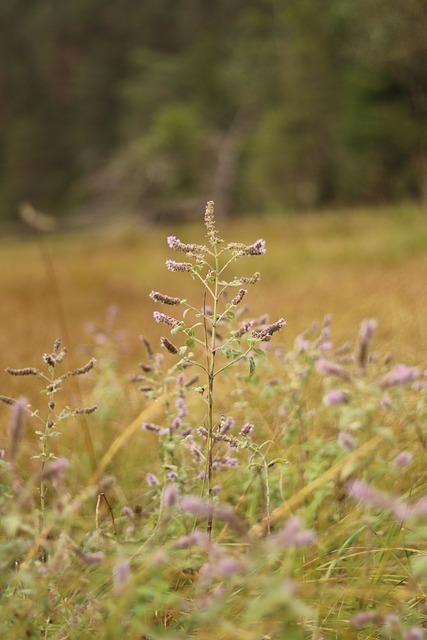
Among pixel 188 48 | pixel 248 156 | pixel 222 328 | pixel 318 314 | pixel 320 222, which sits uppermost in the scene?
pixel 188 48

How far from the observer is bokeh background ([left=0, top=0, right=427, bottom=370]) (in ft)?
28.1

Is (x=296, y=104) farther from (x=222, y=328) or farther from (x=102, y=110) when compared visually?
(x=222, y=328)

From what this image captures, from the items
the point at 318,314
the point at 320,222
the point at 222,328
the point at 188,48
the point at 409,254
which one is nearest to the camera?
the point at 222,328

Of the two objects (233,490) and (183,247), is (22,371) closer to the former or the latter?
(183,247)

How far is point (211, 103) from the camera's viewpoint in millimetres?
31469

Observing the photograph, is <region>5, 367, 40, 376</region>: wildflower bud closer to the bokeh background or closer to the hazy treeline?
the bokeh background

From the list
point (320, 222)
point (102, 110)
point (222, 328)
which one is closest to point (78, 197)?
point (102, 110)

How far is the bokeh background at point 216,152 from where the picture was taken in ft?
28.1

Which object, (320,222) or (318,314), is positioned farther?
(320,222)

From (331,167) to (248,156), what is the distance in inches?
253

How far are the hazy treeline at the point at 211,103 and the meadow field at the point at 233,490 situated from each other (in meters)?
13.6

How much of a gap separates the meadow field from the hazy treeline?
1365 cm

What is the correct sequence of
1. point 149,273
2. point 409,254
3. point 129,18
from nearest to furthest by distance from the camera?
point 409,254, point 149,273, point 129,18

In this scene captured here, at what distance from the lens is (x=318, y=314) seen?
5.66 meters
